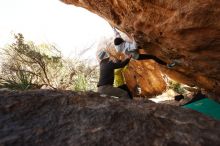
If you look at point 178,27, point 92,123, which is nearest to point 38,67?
point 178,27

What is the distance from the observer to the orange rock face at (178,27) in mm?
4641

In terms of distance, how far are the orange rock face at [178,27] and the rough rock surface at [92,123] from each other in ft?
5.33

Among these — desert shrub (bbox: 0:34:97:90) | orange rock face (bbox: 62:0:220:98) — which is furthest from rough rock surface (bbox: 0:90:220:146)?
desert shrub (bbox: 0:34:97:90)

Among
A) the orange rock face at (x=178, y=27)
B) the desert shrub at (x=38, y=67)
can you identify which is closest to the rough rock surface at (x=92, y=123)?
the orange rock face at (x=178, y=27)

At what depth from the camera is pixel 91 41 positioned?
2016 inches

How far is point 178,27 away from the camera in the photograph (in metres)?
5.16

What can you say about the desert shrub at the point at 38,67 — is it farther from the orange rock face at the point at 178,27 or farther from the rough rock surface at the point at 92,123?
the rough rock surface at the point at 92,123

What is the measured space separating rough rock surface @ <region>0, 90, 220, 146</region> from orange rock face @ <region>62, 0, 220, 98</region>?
A: 162cm

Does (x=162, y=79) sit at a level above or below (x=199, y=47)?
below

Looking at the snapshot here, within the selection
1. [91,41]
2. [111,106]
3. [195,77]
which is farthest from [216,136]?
[91,41]

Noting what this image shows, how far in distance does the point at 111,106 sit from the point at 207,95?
4.91 m

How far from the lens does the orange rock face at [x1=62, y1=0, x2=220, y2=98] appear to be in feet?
15.2

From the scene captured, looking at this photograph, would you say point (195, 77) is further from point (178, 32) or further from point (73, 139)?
point (73, 139)

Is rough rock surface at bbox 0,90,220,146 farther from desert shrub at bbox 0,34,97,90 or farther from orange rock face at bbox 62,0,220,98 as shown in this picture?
desert shrub at bbox 0,34,97,90
